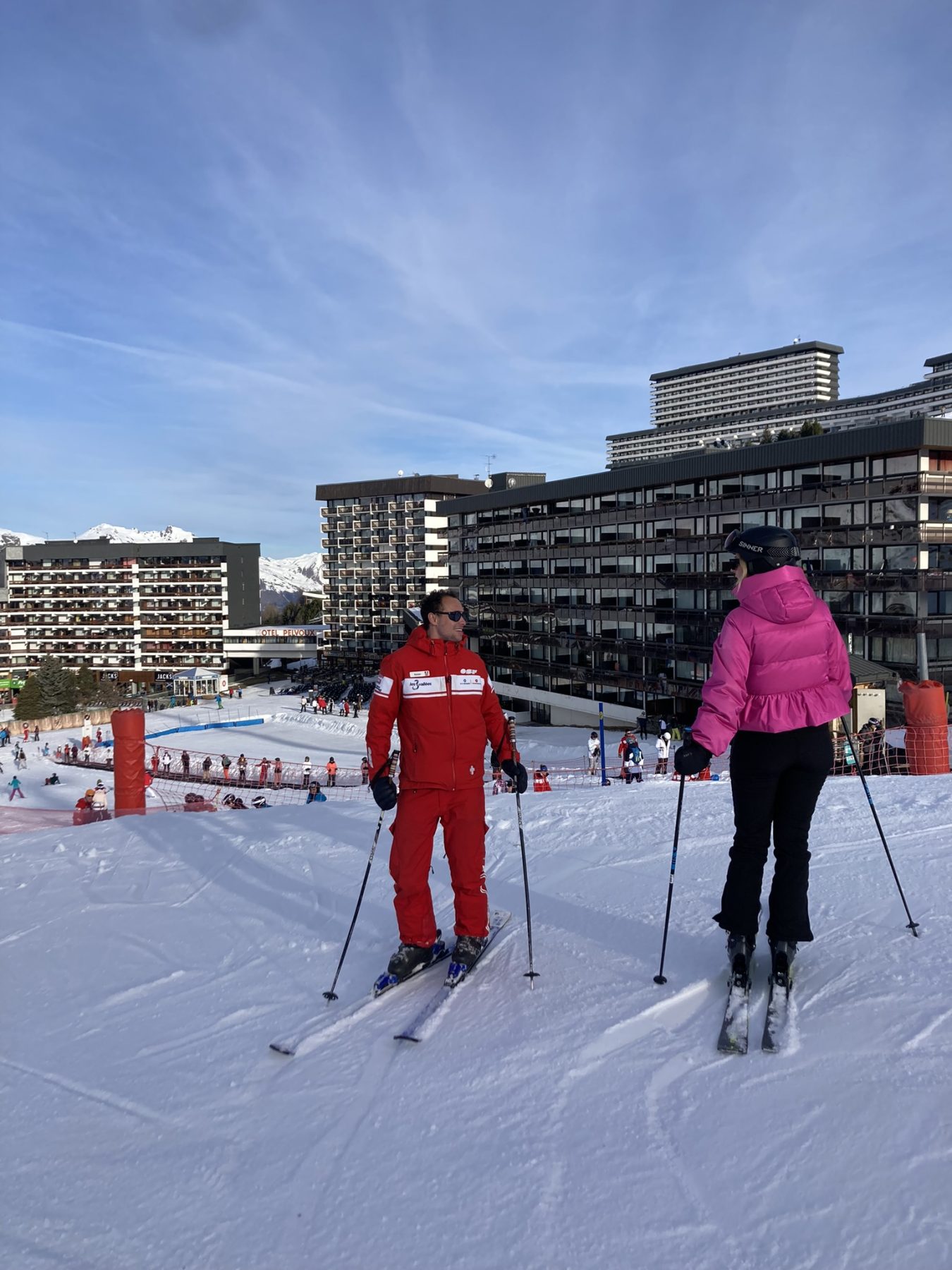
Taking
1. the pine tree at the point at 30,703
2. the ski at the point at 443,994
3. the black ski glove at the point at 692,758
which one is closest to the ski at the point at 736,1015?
the black ski glove at the point at 692,758

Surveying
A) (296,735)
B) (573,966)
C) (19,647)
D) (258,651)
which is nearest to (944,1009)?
(573,966)

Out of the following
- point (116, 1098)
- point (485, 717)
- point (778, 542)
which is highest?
point (778, 542)

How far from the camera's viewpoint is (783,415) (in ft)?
415

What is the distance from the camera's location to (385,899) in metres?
5.26

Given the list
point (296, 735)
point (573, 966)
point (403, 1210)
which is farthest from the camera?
point (296, 735)

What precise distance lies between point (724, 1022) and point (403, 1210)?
137 cm

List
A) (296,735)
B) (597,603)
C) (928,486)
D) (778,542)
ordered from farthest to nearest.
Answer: (597,603) → (296,735) → (928,486) → (778,542)

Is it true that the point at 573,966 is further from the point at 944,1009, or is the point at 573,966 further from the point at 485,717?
the point at 944,1009

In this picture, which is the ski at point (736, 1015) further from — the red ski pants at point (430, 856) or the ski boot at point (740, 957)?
the red ski pants at point (430, 856)

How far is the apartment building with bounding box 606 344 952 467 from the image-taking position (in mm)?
106500

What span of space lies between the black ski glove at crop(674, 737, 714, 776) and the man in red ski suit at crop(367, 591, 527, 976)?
36.9 inches

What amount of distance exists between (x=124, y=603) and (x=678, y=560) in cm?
7145

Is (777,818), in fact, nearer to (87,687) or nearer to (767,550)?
(767,550)

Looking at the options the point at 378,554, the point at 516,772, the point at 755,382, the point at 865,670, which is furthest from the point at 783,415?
the point at 516,772
